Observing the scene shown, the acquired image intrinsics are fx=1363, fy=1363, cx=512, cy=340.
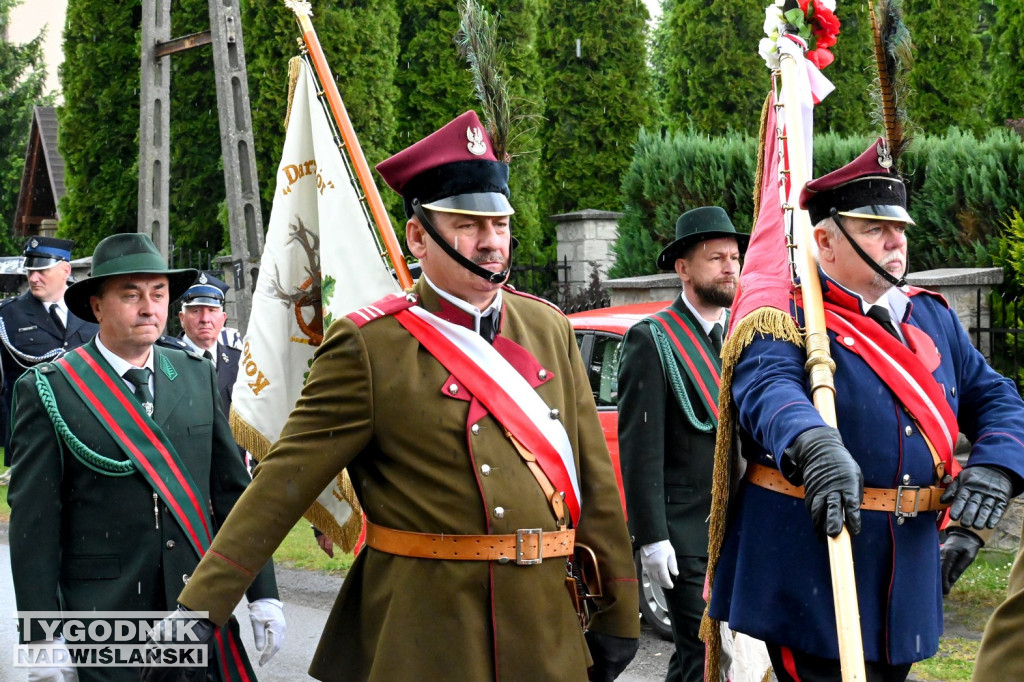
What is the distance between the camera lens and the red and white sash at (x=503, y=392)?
11.6 feet

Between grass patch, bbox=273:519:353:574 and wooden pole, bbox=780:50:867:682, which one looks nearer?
wooden pole, bbox=780:50:867:682

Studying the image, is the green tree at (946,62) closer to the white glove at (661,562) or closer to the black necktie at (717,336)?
the black necktie at (717,336)

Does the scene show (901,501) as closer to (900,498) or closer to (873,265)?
(900,498)

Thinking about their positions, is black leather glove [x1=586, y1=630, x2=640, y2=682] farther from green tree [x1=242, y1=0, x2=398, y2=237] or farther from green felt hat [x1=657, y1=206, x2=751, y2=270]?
green tree [x1=242, y1=0, x2=398, y2=237]

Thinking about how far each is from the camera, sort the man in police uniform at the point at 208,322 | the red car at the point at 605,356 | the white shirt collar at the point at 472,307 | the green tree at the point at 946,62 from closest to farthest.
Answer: the white shirt collar at the point at 472,307 < the red car at the point at 605,356 < the man in police uniform at the point at 208,322 < the green tree at the point at 946,62

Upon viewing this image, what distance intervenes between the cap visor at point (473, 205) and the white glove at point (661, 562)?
1979mm

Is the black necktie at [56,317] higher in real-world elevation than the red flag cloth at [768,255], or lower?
lower

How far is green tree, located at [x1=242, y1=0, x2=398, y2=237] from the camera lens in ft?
50.0

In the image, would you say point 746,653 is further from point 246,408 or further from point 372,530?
point 246,408

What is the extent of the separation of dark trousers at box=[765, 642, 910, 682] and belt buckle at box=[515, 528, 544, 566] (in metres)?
0.81

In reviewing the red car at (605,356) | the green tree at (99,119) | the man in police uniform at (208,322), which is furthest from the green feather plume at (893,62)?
the green tree at (99,119)

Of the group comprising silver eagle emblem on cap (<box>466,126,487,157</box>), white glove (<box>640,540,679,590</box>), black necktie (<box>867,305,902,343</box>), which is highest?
silver eagle emblem on cap (<box>466,126,487,157</box>)

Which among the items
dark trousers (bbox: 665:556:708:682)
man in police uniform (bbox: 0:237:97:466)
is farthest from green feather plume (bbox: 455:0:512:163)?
man in police uniform (bbox: 0:237:97:466)

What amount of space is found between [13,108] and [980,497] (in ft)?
128
